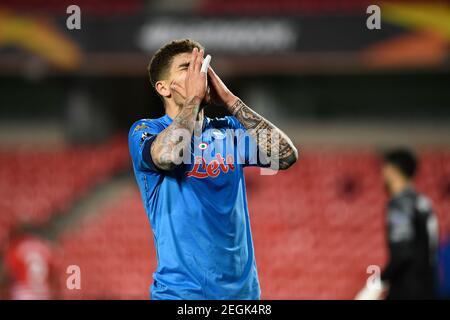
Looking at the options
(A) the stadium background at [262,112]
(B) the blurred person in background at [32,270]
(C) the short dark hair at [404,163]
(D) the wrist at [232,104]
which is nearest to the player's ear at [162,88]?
(D) the wrist at [232,104]

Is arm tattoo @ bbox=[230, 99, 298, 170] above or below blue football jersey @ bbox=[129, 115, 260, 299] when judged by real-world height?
above

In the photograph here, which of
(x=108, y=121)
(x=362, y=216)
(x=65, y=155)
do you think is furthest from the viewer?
(x=108, y=121)

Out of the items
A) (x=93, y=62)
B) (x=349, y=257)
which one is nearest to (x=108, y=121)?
(x=93, y=62)

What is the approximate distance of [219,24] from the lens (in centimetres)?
1430

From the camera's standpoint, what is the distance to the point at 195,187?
132 inches

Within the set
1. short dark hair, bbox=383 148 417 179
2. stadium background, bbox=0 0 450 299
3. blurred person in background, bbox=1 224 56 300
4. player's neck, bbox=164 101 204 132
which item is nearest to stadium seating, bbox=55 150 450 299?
stadium background, bbox=0 0 450 299

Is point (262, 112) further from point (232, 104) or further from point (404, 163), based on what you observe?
point (232, 104)

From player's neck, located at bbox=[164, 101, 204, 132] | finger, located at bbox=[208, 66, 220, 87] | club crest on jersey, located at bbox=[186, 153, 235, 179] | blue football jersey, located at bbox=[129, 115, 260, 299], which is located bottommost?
blue football jersey, located at bbox=[129, 115, 260, 299]

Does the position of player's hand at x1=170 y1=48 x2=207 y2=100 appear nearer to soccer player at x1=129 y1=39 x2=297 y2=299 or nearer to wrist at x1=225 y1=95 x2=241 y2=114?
soccer player at x1=129 y1=39 x2=297 y2=299

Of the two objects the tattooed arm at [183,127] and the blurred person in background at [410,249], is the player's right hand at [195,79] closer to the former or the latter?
the tattooed arm at [183,127]

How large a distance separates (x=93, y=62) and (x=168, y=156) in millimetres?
12206

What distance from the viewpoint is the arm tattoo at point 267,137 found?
350 centimetres

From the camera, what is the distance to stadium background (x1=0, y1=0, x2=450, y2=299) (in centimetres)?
1227
